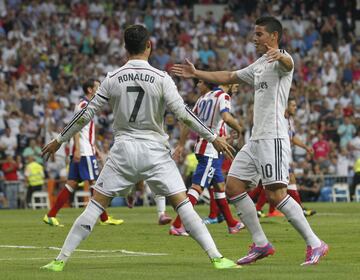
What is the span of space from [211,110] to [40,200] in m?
14.3

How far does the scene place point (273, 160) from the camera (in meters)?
13.1

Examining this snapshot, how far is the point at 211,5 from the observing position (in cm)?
4516

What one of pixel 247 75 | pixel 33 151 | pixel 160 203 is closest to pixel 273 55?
pixel 247 75

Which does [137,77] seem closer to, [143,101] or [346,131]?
[143,101]

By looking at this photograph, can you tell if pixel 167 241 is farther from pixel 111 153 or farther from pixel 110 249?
pixel 111 153

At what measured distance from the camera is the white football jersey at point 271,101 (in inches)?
Answer: 520

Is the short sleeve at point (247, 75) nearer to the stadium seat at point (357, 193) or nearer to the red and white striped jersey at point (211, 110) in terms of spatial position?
the red and white striped jersey at point (211, 110)

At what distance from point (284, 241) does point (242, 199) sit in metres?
3.51

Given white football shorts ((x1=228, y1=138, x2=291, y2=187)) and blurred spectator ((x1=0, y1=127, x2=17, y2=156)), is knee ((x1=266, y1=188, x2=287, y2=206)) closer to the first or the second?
white football shorts ((x1=228, y1=138, x2=291, y2=187))

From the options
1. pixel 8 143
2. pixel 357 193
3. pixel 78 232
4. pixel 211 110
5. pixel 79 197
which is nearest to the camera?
pixel 78 232

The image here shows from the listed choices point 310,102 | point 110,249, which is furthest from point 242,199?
point 310,102

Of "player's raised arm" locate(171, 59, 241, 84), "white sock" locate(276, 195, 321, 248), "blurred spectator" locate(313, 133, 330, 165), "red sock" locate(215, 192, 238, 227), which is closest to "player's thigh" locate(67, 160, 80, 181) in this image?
"red sock" locate(215, 192, 238, 227)

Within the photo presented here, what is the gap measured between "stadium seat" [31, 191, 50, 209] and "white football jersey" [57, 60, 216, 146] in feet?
65.4

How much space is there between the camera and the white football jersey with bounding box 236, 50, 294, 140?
1320 centimetres
